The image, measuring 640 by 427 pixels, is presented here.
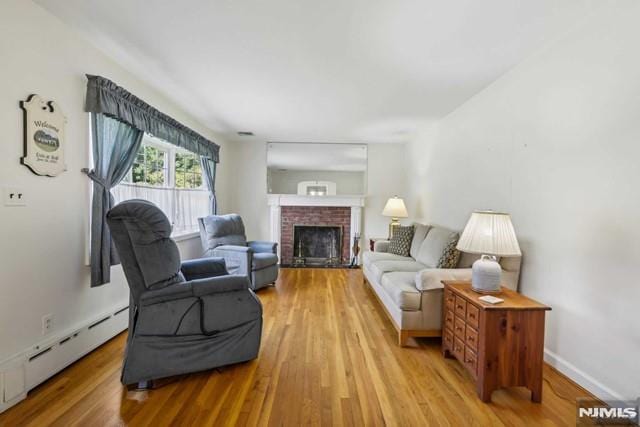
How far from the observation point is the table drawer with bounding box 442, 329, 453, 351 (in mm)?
2314

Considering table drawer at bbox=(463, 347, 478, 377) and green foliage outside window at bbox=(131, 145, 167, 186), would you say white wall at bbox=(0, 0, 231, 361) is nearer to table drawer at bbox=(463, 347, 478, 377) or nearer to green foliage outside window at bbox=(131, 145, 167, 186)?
green foliage outside window at bbox=(131, 145, 167, 186)

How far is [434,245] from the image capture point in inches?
134

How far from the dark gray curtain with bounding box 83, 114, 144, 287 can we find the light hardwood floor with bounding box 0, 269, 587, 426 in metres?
0.68

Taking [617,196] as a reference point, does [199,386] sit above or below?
below

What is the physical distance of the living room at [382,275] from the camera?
1.76 m

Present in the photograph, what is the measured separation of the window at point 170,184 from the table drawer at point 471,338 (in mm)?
3009

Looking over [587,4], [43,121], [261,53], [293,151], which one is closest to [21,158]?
[43,121]

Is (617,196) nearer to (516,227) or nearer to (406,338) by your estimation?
(516,227)

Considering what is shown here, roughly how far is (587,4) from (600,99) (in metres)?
0.55

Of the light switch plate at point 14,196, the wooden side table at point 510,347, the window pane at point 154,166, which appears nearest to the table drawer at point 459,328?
the wooden side table at point 510,347

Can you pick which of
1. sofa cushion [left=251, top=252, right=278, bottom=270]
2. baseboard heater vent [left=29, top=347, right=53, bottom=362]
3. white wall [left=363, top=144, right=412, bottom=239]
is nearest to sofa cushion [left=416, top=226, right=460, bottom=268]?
sofa cushion [left=251, top=252, right=278, bottom=270]

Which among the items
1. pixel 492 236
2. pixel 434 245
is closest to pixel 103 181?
pixel 492 236

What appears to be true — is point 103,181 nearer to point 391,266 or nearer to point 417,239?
point 391,266

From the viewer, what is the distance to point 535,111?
240 cm
